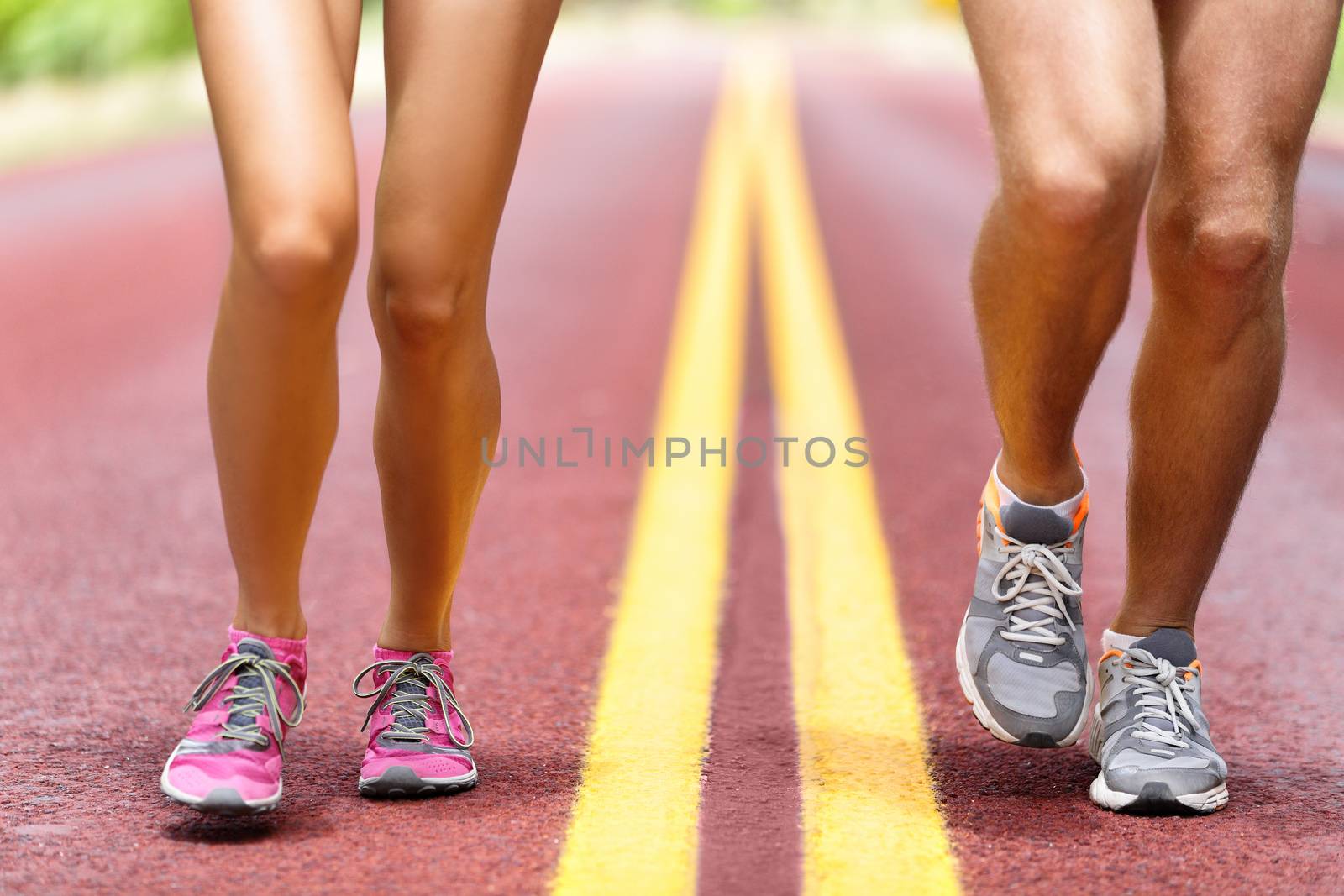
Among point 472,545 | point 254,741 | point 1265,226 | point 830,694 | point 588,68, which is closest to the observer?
point 254,741

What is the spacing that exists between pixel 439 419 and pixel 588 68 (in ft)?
92.1

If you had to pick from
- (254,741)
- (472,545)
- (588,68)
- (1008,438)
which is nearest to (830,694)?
(1008,438)

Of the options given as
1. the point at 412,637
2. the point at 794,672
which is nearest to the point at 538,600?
the point at 794,672

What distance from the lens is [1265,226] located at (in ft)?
7.48

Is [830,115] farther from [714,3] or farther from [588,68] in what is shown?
[714,3]

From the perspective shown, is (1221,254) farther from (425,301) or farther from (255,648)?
(255,648)

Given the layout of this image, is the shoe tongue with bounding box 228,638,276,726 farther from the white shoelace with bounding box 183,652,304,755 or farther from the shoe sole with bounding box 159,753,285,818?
the shoe sole with bounding box 159,753,285,818

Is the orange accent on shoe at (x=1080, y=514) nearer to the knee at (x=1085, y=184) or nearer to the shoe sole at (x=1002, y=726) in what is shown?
the shoe sole at (x=1002, y=726)

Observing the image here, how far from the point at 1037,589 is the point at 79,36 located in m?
15.1

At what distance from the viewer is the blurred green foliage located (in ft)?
49.0

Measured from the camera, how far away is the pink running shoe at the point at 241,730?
2.07m

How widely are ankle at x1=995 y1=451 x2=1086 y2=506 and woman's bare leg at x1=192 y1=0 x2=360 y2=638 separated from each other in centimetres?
102

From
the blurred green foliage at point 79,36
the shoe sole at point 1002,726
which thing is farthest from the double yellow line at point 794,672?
the blurred green foliage at point 79,36

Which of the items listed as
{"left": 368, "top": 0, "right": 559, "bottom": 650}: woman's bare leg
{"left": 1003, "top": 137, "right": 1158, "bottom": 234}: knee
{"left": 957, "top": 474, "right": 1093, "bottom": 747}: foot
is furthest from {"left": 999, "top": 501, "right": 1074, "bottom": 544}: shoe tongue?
{"left": 368, "top": 0, "right": 559, "bottom": 650}: woman's bare leg
